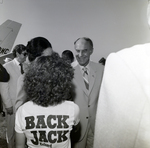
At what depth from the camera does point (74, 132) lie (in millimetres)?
956

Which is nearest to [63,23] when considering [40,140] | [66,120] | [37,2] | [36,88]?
[37,2]

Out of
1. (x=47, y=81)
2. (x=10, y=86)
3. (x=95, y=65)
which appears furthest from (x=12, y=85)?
(x=95, y=65)

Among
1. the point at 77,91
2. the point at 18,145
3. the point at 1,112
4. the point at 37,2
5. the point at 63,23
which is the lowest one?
the point at 18,145

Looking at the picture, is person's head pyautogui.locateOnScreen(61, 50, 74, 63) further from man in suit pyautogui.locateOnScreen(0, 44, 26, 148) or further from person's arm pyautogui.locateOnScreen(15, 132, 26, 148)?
person's arm pyautogui.locateOnScreen(15, 132, 26, 148)

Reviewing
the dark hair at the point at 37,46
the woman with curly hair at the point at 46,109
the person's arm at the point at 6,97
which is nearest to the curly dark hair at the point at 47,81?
the woman with curly hair at the point at 46,109

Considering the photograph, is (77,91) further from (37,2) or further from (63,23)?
(37,2)

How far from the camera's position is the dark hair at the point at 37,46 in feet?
2.92

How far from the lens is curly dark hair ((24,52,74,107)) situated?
762 mm

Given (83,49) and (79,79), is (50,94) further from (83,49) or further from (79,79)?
(83,49)

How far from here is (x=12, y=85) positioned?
92cm

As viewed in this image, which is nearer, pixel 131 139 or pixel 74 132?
pixel 131 139

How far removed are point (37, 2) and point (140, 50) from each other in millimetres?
666

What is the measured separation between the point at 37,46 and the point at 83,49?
258mm

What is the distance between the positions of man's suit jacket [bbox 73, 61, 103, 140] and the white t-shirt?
0.46 feet
